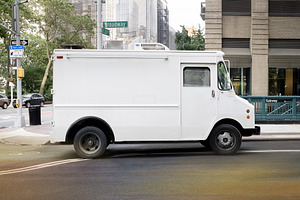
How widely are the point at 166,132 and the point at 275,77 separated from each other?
14.9 m

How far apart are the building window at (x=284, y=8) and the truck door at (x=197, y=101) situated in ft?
46.8

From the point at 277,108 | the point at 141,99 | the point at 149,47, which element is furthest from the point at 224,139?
the point at 277,108

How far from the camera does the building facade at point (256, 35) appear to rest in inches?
810

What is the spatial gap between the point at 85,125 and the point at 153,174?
2663 mm

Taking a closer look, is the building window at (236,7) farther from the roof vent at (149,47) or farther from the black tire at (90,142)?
A: the black tire at (90,142)

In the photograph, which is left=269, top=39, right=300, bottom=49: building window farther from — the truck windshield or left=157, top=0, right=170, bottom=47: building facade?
left=157, top=0, right=170, bottom=47: building facade

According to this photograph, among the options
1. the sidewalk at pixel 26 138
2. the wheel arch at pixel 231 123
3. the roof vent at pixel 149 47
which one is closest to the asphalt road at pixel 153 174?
the wheel arch at pixel 231 123

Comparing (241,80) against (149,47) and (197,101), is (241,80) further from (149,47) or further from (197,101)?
(149,47)

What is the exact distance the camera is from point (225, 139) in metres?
8.90

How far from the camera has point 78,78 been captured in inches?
335

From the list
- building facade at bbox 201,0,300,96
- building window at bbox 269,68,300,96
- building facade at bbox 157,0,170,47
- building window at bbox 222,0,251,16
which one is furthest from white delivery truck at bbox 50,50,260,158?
building facade at bbox 157,0,170,47

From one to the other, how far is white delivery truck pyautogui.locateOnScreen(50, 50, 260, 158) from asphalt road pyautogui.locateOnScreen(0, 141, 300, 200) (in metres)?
0.60

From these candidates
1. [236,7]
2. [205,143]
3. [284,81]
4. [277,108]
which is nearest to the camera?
[205,143]

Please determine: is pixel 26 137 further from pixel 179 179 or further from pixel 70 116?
pixel 179 179
